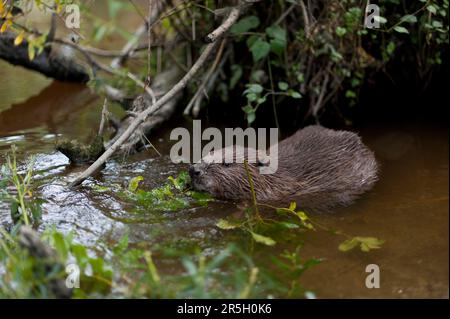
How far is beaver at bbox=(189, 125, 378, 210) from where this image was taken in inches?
179

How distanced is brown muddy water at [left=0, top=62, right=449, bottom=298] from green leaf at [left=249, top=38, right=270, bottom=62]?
3.61ft

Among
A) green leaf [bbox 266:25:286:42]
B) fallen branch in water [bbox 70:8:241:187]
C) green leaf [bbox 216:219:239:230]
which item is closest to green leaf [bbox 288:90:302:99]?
green leaf [bbox 266:25:286:42]

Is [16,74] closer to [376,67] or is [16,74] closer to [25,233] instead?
[376,67]

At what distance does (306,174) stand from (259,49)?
114cm

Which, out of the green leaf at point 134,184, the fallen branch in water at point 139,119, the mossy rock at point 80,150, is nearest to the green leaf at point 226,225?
the green leaf at point 134,184

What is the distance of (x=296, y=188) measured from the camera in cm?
474

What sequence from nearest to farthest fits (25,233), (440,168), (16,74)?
(25,233)
(440,168)
(16,74)

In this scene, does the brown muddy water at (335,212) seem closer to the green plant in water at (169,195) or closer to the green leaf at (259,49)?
the green plant in water at (169,195)

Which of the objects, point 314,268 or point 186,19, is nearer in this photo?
point 314,268

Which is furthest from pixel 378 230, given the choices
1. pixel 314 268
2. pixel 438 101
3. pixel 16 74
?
pixel 16 74

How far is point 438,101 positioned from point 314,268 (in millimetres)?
3626

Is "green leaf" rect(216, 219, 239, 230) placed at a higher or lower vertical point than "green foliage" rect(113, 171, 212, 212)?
lower

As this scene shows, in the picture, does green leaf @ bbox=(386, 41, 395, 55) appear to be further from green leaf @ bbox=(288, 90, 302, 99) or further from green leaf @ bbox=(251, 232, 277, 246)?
green leaf @ bbox=(251, 232, 277, 246)

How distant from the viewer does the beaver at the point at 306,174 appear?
4.55 metres
